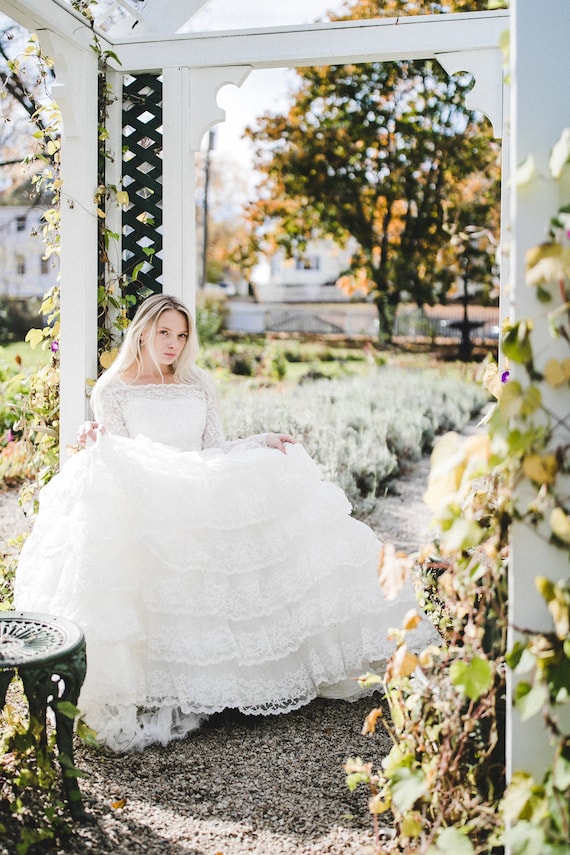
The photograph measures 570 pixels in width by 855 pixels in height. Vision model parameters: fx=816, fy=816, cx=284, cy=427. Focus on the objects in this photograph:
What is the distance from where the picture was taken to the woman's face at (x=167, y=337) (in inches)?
141

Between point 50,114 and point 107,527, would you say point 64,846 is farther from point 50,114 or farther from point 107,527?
point 50,114

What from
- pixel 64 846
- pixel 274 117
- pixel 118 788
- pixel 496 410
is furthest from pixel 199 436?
pixel 274 117

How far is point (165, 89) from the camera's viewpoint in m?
4.11

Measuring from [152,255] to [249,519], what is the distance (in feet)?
6.12

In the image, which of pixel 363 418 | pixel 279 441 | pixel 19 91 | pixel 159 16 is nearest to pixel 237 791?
pixel 279 441

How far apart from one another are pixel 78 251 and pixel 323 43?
1547 millimetres

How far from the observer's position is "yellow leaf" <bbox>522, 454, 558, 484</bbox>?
5.28ft

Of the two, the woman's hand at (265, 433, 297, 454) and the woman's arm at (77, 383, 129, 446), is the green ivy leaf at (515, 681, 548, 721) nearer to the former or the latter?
the woman's hand at (265, 433, 297, 454)

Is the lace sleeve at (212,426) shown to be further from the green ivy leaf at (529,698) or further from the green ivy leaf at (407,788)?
the green ivy leaf at (529,698)

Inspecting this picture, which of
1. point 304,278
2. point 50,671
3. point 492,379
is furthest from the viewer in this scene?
point 304,278

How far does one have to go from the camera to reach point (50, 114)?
406 cm

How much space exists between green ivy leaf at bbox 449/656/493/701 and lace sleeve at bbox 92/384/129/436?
2.04 metres

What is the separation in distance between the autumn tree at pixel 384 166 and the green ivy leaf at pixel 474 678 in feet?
43.4

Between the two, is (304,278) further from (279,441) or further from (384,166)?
(279,441)
